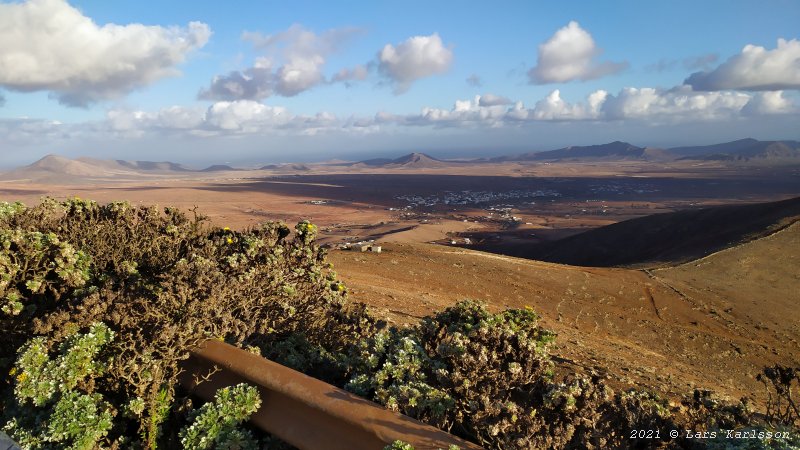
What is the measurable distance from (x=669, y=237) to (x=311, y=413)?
30957 mm

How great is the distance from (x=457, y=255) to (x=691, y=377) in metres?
9.75

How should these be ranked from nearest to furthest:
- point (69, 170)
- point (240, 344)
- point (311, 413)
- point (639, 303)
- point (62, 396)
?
point (311, 413) → point (62, 396) → point (240, 344) → point (639, 303) → point (69, 170)

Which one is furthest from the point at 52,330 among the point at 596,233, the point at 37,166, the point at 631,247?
the point at 37,166

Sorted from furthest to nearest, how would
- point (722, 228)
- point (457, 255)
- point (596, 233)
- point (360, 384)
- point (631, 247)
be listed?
point (596, 233) < point (631, 247) < point (722, 228) < point (457, 255) < point (360, 384)

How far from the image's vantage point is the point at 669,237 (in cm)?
2845

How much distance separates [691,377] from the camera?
334 inches

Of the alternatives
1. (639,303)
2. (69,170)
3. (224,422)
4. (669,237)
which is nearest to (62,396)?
(224,422)

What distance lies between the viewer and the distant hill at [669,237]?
74.6ft

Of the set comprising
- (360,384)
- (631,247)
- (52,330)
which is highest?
(52,330)

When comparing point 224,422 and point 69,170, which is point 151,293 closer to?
point 224,422

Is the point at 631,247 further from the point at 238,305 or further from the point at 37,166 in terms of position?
the point at 37,166

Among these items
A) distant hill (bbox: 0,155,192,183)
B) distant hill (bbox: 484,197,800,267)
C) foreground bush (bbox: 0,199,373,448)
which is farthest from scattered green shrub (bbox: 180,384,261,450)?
distant hill (bbox: 0,155,192,183)

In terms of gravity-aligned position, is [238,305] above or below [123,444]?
above

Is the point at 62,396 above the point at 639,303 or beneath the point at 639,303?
above
